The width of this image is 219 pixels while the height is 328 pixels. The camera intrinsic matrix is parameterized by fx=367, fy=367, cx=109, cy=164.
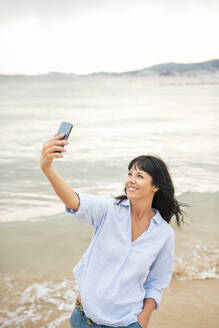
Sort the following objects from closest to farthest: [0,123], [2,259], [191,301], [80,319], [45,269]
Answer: [80,319], [191,301], [45,269], [2,259], [0,123]

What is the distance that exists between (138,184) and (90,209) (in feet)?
1.19

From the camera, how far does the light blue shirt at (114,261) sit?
2.15m

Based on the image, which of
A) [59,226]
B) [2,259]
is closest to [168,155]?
[59,226]

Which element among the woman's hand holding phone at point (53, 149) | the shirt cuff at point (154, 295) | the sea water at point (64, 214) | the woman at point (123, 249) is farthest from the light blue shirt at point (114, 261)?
the sea water at point (64, 214)

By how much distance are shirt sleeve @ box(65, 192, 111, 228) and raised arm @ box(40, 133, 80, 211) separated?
3cm

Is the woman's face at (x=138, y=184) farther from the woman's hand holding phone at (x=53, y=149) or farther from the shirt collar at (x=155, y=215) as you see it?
the woman's hand holding phone at (x=53, y=149)

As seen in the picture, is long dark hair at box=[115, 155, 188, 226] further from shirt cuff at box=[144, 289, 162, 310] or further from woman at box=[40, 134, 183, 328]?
shirt cuff at box=[144, 289, 162, 310]

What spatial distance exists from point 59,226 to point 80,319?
4.93 metres

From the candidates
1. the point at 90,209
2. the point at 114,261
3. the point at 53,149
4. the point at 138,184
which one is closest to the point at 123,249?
the point at 114,261

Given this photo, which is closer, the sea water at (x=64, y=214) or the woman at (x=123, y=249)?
the woman at (x=123, y=249)

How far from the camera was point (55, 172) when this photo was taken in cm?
207

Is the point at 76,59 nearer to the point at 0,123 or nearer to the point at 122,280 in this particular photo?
the point at 0,123

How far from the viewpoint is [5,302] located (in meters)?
4.62

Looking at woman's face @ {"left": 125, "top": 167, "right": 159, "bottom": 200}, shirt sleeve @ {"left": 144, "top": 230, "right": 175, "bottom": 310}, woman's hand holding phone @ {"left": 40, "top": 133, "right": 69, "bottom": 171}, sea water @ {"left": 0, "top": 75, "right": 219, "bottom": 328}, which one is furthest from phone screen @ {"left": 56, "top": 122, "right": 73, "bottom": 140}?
sea water @ {"left": 0, "top": 75, "right": 219, "bottom": 328}
